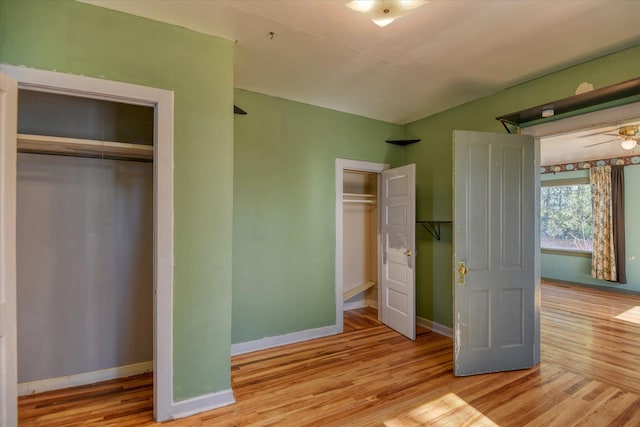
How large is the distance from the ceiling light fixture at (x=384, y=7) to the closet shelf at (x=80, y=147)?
1704mm

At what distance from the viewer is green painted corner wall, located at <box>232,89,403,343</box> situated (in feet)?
10.4

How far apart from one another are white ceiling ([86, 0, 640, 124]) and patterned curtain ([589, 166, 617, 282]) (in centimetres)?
500

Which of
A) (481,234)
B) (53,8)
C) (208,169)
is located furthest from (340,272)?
(53,8)

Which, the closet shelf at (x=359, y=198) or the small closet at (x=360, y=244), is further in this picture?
the small closet at (x=360, y=244)

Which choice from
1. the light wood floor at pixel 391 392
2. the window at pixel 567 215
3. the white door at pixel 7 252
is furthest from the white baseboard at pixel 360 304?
the window at pixel 567 215

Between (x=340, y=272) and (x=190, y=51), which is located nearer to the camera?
(x=190, y=51)

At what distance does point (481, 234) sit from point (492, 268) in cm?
33

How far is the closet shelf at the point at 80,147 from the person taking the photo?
2141 mm

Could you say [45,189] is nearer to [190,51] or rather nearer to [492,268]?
[190,51]

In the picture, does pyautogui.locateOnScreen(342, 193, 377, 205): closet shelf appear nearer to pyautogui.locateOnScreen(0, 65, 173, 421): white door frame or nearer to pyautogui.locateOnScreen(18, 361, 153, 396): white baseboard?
pyautogui.locateOnScreen(0, 65, 173, 421): white door frame

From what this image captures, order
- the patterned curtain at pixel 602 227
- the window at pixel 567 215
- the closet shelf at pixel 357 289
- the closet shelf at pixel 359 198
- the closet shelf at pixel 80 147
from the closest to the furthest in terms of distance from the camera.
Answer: the closet shelf at pixel 80 147 → the closet shelf at pixel 359 198 → the closet shelf at pixel 357 289 → the patterned curtain at pixel 602 227 → the window at pixel 567 215

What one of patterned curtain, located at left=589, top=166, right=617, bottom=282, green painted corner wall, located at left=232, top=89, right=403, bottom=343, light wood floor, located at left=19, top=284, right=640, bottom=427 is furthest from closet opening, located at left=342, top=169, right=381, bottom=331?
patterned curtain, located at left=589, top=166, right=617, bottom=282

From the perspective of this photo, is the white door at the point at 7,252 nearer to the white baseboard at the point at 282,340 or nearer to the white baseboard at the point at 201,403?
the white baseboard at the point at 201,403

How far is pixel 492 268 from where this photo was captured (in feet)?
9.05
